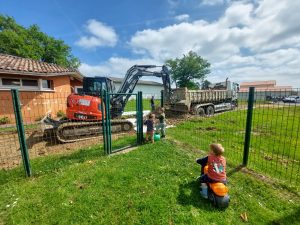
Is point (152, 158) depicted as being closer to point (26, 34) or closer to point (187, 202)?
point (187, 202)

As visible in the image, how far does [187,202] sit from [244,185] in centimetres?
140

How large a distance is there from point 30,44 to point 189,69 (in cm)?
3638

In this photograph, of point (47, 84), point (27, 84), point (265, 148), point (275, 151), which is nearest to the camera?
point (275, 151)

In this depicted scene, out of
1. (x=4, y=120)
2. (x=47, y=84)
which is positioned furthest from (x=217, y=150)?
(x=47, y=84)

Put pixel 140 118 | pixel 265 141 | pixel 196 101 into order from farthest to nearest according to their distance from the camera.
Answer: pixel 196 101 → pixel 265 141 → pixel 140 118

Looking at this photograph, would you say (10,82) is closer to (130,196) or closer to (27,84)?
(27,84)

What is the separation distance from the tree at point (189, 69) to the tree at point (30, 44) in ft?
91.6

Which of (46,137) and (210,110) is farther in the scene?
(210,110)

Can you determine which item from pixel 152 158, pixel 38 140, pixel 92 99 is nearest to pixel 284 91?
pixel 152 158

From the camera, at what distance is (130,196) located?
304 cm

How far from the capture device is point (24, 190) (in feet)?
10.9

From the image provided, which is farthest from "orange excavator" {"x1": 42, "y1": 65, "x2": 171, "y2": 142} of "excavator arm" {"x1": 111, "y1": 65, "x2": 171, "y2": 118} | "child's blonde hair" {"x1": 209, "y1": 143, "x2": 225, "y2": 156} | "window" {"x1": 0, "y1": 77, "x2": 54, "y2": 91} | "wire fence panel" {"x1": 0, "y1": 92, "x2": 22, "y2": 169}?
"window" {"x1": 0, "y1": 77, "x2": 54, "y2": 91}

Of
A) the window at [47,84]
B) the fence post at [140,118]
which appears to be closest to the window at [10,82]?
Result: the window at [47,84]

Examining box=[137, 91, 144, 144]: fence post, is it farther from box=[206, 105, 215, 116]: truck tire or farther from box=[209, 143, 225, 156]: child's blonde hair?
box=[206, 105, 215, 116]: truck tire
